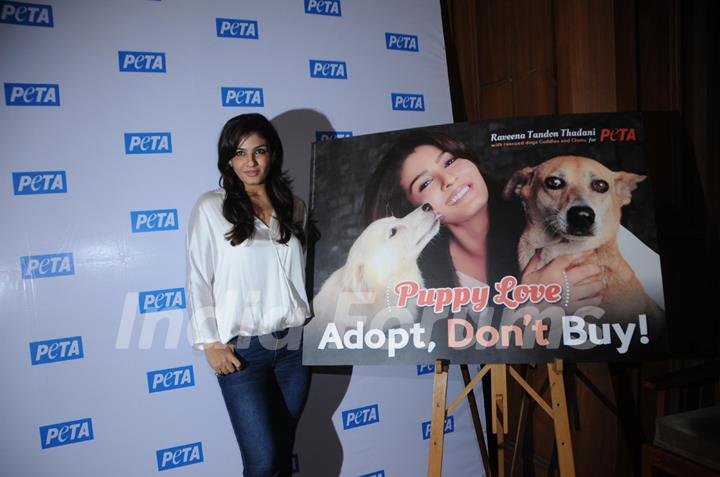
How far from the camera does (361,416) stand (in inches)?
101

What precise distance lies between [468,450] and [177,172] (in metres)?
2.14

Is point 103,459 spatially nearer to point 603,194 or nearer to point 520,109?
point 603,194

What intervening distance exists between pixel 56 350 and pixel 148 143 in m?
1.01

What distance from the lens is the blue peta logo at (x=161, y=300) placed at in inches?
89.3

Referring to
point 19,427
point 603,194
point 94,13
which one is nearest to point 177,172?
point 94,13

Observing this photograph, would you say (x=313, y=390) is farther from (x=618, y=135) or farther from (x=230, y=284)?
(x=618, y=135)

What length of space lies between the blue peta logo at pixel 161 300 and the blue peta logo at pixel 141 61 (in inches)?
41.2

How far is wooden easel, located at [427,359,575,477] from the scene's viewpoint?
5.32ft

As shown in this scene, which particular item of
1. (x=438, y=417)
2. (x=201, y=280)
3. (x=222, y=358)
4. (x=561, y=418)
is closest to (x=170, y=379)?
(x=222, y=358)

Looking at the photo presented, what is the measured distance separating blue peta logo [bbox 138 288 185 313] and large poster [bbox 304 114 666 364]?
2.77 feet

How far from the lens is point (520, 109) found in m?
2.64

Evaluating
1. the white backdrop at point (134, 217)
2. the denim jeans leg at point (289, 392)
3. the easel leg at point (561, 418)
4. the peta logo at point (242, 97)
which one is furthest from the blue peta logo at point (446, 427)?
the peta logo at point (242, 97)

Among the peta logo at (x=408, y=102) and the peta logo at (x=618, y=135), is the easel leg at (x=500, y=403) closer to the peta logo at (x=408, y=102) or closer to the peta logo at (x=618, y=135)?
the peta logo at (x=618, y=135)

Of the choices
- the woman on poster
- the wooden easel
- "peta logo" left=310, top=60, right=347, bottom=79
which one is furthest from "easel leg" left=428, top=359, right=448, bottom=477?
Answer: "peta logo" left=310, top=60, right=347, bottom=79
